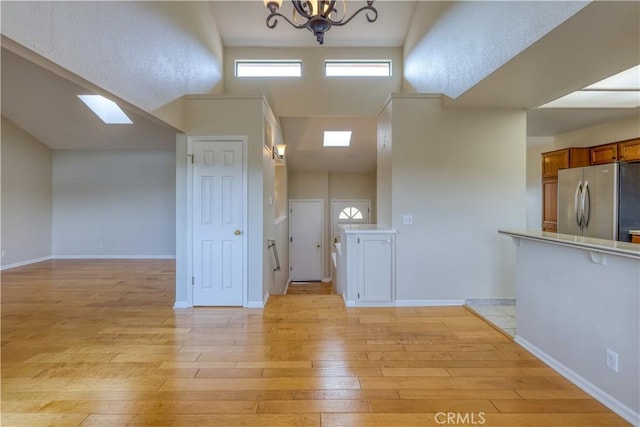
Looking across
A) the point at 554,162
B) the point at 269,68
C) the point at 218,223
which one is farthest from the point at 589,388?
the point at 269,68

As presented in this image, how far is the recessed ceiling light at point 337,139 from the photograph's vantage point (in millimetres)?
6203

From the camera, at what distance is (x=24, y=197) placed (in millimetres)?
6188

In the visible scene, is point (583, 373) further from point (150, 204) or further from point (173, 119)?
point (150, 204)

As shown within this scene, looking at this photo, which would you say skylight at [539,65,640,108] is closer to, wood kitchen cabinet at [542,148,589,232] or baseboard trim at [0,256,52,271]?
wood kitchen cabinet at [542,148,589,232]

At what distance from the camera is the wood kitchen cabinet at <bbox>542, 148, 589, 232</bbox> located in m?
4.92

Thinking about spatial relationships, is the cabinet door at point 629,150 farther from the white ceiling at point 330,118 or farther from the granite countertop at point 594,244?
the granite countertop at point 594,244

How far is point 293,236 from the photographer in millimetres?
7824

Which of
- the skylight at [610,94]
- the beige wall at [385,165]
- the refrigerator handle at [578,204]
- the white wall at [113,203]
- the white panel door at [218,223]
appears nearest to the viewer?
the skylight at [610,94]

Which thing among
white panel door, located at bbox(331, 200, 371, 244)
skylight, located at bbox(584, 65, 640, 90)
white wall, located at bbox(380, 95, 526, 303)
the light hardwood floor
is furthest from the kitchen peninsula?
white panel door, located at bbox(331, 200, 371, 244)

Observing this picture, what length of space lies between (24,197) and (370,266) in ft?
23.0

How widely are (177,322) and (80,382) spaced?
1.15 meters

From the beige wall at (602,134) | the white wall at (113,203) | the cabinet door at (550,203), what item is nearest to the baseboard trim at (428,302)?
the cabinet door at (550,203)

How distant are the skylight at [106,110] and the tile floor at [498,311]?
639 centimetres

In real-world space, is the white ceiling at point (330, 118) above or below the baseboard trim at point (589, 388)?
above
